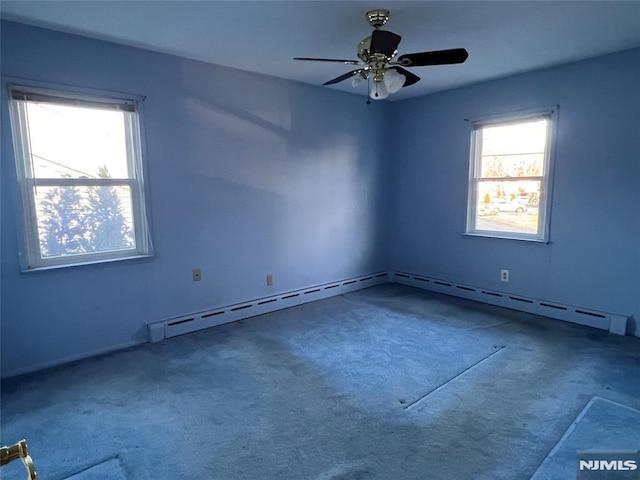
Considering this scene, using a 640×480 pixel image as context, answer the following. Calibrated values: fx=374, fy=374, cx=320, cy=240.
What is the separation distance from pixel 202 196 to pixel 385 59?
2071mm

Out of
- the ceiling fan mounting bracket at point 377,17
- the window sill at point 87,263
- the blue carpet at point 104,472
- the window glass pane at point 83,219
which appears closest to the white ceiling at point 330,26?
the ceiling fan mounting bracket at point 377,17

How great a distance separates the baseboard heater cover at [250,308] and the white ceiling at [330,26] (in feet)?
7.71

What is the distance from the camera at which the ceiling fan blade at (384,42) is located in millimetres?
2043

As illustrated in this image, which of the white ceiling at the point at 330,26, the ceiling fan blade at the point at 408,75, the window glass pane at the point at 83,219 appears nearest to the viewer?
the white ceiling at the point at 330,26

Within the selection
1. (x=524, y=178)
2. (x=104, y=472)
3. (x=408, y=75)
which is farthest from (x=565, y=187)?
(x=104, y=472)

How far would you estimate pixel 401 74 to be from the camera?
243 cm

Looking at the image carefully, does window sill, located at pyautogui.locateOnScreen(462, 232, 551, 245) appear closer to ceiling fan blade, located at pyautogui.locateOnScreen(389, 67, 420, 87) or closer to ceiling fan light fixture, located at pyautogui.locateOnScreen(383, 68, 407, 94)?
ceiling fan blade, located at pyautogui.locateOnScreen(389, 67, 420, 87)

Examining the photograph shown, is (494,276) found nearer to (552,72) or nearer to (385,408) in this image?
(552,72)

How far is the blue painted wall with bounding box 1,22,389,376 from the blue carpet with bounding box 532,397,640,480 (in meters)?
2.88

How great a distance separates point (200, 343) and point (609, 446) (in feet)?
9.47

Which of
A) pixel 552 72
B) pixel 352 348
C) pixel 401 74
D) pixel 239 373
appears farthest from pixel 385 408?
pixel 552 72

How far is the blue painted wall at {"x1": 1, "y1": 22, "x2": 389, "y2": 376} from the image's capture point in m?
2.74

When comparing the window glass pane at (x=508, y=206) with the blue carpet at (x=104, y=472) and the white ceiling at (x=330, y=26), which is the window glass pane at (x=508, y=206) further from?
the blue carpet at (x=104, y=472)

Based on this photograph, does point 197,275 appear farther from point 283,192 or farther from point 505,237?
point 505,237
